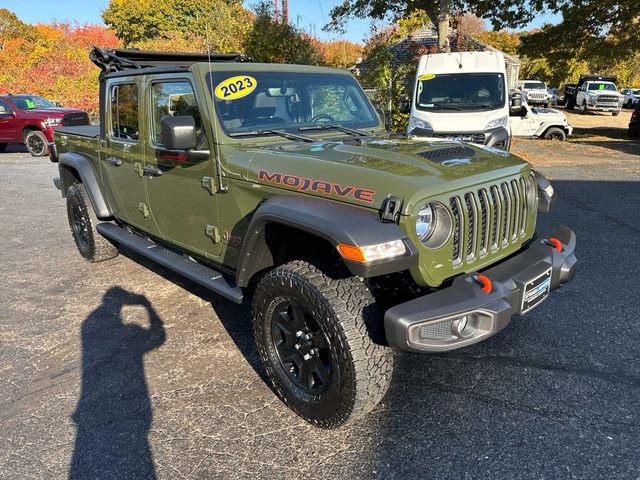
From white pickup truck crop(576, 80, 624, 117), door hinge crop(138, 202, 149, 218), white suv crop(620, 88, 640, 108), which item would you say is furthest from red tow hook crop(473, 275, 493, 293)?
white suv crop(620, 88, 640, 108)

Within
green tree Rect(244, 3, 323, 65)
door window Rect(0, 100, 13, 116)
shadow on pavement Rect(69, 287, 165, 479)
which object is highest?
green tree Rect(244, 3, 323, 65)

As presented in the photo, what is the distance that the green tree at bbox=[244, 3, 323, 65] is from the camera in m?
17.1

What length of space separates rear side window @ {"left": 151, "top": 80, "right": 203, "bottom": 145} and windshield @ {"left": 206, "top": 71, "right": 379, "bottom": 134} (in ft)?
0.61

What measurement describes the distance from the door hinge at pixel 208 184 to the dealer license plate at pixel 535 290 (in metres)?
1.99

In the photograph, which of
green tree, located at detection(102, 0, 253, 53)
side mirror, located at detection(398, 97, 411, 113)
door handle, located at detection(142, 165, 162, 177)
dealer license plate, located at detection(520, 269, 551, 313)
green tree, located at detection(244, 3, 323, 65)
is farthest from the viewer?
green tree, located at detection(102, 0, 253, 53)

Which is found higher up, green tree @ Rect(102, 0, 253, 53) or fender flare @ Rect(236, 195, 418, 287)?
green tree @ Rect(102, 0, 253, 53)

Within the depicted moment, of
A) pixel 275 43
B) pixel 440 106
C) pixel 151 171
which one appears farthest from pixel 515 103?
pixel 275 43

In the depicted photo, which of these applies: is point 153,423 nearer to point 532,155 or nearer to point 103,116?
point 103,116

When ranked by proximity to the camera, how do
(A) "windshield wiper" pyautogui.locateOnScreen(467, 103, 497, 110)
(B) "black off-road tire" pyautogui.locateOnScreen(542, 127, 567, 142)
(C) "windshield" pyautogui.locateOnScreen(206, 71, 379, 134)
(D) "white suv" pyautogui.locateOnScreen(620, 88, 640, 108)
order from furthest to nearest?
(D) "white suv" pyautogui.locateOnScreen(620, 88, 640, 108), (B) "black off-road tire" pyautogui.locateOnScreen(542, 127, 567, 142), (A) "windshield wiper" pyautogui.locateOnScreen(467, 103, 497, 110), (C) "windshield" pyautogui.locateOnScreen(206, 71, 379, 134)

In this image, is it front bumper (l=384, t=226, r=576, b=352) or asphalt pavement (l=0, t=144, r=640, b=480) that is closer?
front bumper (l=384, t=226, r=576, b=352)

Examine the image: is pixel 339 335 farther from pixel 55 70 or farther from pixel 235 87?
pixel 55 70

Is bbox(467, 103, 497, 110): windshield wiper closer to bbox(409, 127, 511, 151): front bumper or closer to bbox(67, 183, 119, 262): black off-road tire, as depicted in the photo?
bbox(409, 127, 511, 151): front bumper

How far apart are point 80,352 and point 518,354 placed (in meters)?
3.14

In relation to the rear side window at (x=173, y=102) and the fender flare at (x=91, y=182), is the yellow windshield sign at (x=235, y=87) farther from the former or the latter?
the fender flare at (x=91, y=182)
